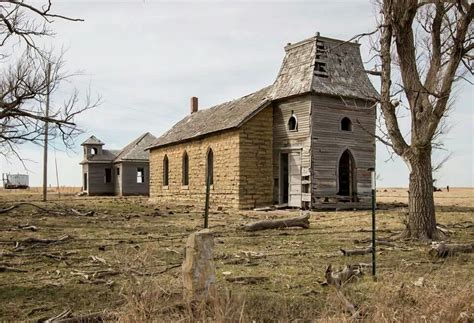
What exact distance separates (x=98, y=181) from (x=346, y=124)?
1319 inches

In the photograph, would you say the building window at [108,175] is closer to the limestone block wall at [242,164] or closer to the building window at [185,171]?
the building window at [185,171]

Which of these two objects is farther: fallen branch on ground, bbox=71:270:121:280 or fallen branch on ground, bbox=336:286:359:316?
fallen branch on ground, bbox=71:270:121:280

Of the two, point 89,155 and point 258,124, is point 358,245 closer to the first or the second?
point 258,124

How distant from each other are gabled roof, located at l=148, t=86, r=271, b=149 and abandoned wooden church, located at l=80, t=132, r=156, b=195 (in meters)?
11.6

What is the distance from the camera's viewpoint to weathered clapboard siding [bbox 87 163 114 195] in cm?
5041

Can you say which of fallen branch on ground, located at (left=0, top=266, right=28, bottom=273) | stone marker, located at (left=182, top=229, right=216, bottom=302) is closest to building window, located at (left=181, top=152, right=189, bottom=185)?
fallen branch on ground, located at (left=0, top=266, right=28, bottom=273)

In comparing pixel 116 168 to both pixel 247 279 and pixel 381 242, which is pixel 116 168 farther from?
pixel 247 279

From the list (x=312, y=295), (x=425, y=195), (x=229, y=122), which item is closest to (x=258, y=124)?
(x=229, y=122)

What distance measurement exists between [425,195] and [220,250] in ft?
18.7

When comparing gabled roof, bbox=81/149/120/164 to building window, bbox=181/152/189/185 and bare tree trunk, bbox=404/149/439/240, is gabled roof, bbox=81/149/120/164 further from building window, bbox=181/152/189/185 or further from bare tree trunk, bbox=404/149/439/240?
bare tree trunk, bbox=404/149/439/240

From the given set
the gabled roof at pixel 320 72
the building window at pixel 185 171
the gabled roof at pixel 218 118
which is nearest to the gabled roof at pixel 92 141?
the gabled roof at pixel 218 118

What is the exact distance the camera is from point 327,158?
2383 centimetres

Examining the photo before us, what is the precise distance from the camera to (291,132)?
81.0ft

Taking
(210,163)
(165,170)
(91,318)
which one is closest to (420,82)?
(91,318)
